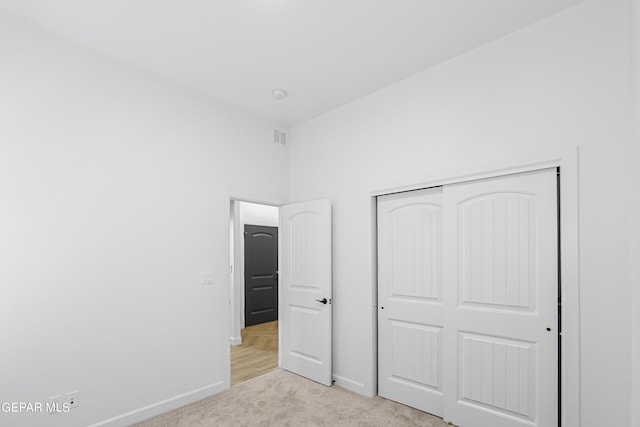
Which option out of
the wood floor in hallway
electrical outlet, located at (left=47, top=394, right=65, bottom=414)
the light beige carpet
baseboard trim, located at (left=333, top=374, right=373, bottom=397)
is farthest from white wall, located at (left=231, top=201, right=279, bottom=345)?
electrical outlet, located at (left=47, top=394, right=65, bottom=414)

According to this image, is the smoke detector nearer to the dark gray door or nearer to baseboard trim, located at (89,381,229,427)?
baseboard trim, located at (89,381,229,427)

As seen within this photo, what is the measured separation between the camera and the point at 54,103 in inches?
94.2

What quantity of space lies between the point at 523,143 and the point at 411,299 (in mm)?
1500

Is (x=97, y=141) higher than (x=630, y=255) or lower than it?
higher

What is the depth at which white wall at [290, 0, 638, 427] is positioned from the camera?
194cm

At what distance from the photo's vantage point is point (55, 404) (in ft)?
7.56

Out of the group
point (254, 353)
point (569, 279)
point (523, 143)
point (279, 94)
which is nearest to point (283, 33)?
point (279, 94)

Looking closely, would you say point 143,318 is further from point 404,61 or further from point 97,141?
point 404,61

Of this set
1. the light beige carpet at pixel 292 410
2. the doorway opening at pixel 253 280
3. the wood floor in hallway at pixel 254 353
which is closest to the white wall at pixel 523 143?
the light beige carpet at pixel 292 410

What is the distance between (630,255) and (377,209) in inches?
→ 71.4

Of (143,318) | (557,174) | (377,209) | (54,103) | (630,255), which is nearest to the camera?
(630,255)

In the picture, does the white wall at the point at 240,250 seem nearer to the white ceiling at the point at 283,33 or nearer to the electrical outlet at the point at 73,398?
the electrical outlet at the point at 73,398

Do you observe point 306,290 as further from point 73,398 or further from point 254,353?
point 73,398

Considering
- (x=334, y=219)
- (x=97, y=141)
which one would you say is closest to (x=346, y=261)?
(x=334, y=219)
